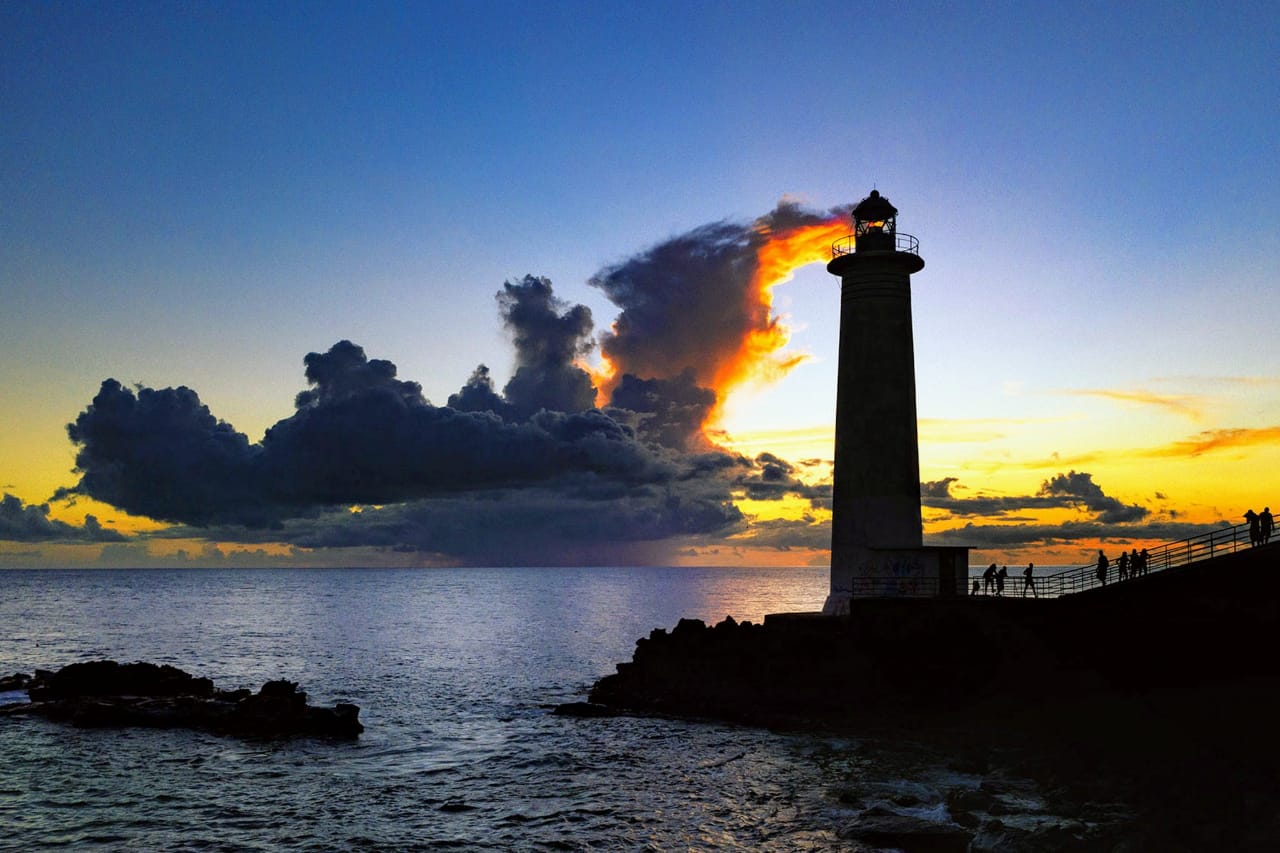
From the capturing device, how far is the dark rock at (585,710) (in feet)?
122

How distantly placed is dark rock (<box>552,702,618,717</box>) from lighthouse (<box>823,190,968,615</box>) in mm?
10607

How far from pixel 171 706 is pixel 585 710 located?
17255mm

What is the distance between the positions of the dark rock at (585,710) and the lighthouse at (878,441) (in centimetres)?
1061

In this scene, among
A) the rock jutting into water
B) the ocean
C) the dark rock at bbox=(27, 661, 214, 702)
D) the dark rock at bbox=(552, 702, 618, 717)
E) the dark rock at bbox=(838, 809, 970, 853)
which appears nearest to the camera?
the dark rock at bbox=(838, 809, 970, 853)

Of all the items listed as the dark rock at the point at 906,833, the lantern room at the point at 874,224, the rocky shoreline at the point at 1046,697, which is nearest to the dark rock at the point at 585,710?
the rocky shoreline at the point at 1046,697

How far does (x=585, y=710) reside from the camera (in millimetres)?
37906

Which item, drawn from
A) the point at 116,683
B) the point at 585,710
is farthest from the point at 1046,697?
the point at 116,683

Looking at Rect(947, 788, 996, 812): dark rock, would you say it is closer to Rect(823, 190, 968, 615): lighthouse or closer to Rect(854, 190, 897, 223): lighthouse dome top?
Rect(823, 190, 968, 615): lighthouse

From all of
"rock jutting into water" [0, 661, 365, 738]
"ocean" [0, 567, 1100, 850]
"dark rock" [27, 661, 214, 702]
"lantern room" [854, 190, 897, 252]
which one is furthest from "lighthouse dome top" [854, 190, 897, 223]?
"dark rock" [27, 661, 214, 702]

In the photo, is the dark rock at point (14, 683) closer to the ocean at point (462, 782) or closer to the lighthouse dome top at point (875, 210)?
the ocean at point (462, 782)

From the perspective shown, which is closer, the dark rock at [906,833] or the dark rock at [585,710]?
the dark rock at [906,833]

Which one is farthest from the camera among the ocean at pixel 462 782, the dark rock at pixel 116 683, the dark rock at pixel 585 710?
the dark rock at pixel 116 683

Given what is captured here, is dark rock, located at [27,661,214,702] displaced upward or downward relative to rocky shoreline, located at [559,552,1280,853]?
downward

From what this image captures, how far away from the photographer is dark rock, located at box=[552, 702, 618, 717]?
37.3 metres
